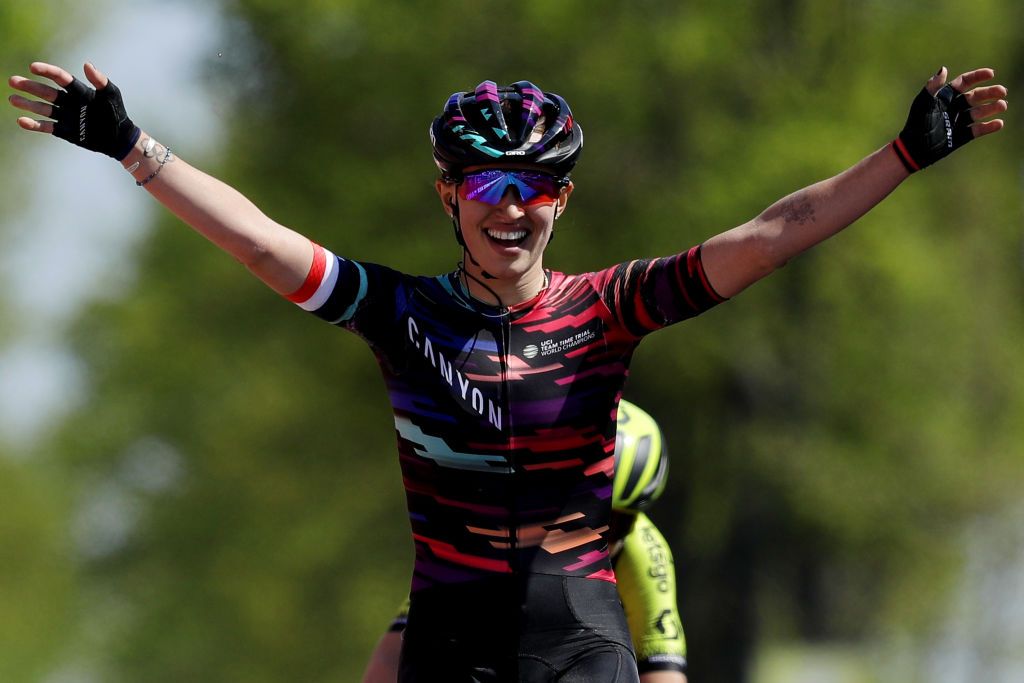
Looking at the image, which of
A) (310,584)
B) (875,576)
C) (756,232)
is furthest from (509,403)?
(875,576)

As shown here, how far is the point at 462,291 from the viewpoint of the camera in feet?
16.4

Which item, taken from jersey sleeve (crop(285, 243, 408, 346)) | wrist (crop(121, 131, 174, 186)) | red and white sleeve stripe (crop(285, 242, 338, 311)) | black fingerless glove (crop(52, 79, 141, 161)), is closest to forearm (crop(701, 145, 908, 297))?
jersey sleeve (crop(285, 243, 408, 346))

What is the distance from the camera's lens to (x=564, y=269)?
63.3 feet

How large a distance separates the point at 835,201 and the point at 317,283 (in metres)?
1.52

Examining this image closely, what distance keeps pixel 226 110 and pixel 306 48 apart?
1.62m

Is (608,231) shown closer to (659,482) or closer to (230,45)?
(230,45)

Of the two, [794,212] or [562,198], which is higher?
[562,198]

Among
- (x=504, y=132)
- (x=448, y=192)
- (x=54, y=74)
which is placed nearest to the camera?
(x=54, y=74)

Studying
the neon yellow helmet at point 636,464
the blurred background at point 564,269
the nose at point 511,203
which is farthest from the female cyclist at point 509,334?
the blurred background at point 564,269

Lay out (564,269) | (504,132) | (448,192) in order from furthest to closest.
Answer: (564,269)
(448,192)
(504,132)

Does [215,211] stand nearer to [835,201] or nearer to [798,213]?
[798,213]

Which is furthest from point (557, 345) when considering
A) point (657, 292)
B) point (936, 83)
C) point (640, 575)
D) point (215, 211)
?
point (640, 575)

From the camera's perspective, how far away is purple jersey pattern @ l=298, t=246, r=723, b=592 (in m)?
4.79

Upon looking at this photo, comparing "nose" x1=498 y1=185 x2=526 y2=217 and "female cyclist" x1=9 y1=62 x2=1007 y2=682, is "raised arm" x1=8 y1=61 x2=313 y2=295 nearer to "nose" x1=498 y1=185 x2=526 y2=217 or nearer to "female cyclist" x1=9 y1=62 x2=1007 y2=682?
"female cyclist" x1=9 y1=62 x2=1007 y2=682
